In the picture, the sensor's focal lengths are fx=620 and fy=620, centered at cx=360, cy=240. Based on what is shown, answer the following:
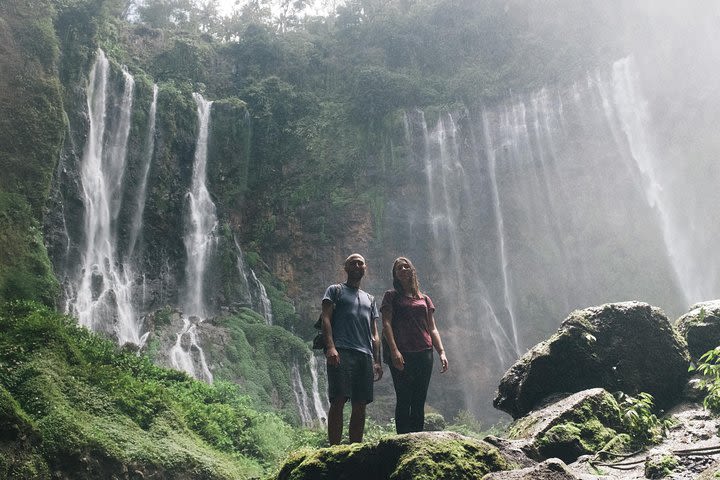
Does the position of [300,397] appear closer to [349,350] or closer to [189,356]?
[189,356]

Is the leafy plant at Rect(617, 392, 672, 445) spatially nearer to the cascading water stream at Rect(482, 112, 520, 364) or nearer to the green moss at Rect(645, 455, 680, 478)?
the green moss at Rect(645, 455, 680, 478)

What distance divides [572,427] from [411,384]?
1.30 meters

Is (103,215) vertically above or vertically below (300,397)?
above

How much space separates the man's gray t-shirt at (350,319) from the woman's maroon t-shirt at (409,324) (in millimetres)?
231

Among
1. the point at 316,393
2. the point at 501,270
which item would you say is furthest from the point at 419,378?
the point at 501,270

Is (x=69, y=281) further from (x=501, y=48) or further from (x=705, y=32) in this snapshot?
(x=705, y=32)

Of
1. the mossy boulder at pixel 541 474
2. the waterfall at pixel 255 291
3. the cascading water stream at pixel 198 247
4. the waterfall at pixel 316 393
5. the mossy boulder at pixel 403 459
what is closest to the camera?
the mossy boulder at pixel 541 474

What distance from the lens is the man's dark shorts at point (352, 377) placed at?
15.1 feet

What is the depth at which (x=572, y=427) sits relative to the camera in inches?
192

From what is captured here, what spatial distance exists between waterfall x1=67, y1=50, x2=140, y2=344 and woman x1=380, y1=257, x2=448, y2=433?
11.9 meters

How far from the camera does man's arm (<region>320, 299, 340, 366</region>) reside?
456 centimetres

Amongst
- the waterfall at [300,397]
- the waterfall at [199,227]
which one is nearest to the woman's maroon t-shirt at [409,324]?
the waterfall at [300,397]

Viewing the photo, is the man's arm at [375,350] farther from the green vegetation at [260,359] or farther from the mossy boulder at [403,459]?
the green vegetation at [260,359]

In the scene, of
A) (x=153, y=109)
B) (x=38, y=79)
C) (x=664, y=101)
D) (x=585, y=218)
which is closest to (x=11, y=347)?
(x=38, y=79)
